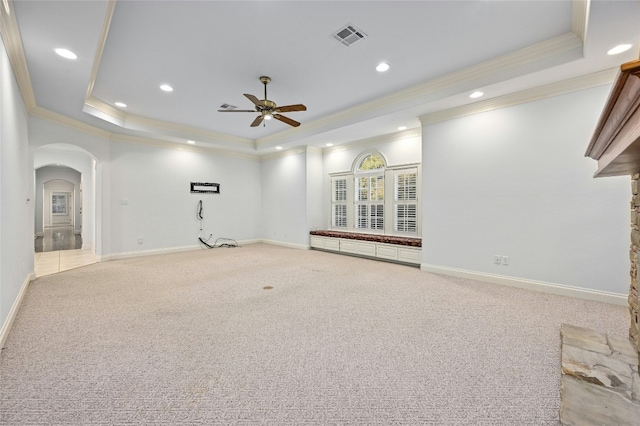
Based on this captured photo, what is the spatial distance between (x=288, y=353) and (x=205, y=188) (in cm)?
638

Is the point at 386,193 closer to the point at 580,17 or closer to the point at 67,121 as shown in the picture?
the point at 580,17

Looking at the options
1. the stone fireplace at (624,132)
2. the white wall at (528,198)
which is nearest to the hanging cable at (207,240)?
the white wall at (528,198)

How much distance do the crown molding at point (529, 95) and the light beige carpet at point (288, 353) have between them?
2697 mm

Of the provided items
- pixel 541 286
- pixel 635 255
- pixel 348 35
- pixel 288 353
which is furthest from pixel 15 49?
pixel 541 286

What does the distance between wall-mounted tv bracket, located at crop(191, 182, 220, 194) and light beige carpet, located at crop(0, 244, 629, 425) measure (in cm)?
366

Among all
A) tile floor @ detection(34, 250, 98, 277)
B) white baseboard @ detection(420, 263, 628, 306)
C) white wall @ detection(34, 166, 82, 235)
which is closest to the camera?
white baseboard @ detection(420, 263, 628, 306)

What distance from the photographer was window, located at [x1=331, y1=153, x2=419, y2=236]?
607 cm

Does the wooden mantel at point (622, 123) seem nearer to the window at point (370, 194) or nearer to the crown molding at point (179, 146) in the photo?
the window at point (370, 194)

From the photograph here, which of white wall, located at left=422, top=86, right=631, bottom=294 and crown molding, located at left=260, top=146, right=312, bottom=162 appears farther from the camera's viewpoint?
crown molding, located at left=260, top=146, right=312, bottom=162

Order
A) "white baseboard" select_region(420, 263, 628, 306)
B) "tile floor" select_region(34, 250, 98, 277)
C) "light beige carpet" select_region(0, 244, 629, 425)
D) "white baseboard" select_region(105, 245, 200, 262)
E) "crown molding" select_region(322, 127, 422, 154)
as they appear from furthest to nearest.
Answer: "white baseboard" select_region(105, 245, 200, 262) → "crown molding" select_region(322, 127, 422, 154) → "tile floor" select_region(34, 250, 98, 277) → "white baseboard" select_region(420, 263, 628, 306) → "light beige carpet" select_region(0, 244, 629, 425)

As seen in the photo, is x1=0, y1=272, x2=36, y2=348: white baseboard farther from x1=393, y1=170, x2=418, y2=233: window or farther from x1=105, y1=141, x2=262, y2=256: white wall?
x1=393, y1=170, x2=418, y2=233: window

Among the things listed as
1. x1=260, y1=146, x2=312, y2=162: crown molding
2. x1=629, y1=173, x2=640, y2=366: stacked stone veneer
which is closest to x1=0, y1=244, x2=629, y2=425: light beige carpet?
x1=629, y1=173, x2=640, y2=366: stacked stone veneer

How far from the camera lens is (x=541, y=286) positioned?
12.5 ft

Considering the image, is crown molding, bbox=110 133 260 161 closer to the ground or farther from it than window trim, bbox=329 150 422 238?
farther from it
